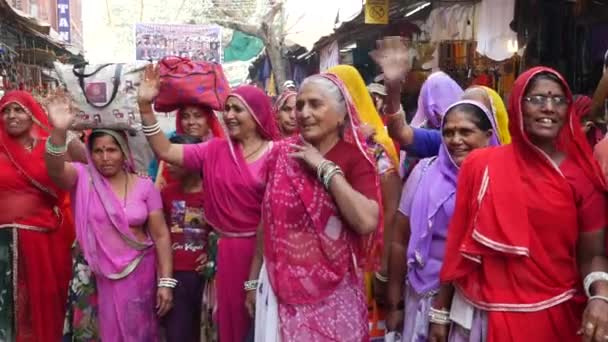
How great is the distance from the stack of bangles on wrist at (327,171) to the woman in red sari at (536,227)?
52cm

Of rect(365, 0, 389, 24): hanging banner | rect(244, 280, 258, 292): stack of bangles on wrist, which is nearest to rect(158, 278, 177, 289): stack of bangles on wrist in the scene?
rect(244, 280, 258, 292): stack of bangles on wrist

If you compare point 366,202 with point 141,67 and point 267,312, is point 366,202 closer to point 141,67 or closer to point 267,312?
point 267,312

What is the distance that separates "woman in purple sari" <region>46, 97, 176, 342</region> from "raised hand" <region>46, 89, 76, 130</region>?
0.6 inches

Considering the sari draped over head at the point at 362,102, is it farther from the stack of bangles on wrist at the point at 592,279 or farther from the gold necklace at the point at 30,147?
the gold necklace at the point at 30,147

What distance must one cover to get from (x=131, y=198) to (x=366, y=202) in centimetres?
154

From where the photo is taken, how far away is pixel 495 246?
2.59 metres

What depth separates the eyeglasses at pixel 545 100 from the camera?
2625 mm

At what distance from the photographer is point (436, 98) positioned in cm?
410

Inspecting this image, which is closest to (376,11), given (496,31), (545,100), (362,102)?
(496,31)

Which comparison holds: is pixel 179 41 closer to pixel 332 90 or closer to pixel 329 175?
pixel 332 90

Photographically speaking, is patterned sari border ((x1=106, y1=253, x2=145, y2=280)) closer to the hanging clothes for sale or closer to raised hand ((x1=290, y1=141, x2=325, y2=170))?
raised hand ((x1=290, y1=141, x2=325, y2=170))

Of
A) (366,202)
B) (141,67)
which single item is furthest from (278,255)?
(141,67)

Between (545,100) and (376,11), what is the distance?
6.81 m

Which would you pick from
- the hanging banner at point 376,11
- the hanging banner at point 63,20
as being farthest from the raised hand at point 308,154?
the hanging banner at point 63,20
